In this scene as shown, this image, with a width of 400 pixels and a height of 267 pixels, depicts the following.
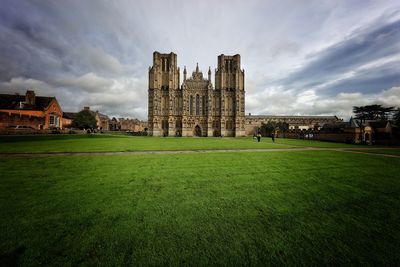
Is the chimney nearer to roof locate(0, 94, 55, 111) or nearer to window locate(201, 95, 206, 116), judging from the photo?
roof locate(0, 94, 55, 111)

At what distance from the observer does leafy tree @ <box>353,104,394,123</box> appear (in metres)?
57.0

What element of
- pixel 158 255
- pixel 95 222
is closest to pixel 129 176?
pixel 95 222

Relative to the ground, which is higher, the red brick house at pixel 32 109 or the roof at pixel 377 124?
the red brick house at pixel 32 109

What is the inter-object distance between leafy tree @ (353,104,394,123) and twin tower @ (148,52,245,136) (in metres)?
46.5

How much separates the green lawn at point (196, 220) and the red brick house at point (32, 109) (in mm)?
48107

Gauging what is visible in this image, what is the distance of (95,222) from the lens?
3389 mm

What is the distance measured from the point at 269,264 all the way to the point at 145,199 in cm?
334

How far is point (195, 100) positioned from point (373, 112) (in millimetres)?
66634

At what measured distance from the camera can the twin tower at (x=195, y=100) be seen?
54.7 m

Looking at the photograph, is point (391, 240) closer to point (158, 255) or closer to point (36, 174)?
point (158, 255)

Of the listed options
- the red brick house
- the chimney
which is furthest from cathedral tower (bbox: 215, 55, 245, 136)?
the chimney

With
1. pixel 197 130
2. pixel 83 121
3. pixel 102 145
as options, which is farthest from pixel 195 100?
pixel 102 145

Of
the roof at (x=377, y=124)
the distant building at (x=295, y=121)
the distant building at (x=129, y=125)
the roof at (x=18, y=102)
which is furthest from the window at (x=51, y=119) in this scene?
the roof at (x=377, y=124)

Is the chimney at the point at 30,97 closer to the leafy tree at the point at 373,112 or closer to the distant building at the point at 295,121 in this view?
the distant building at the point at 295,121
